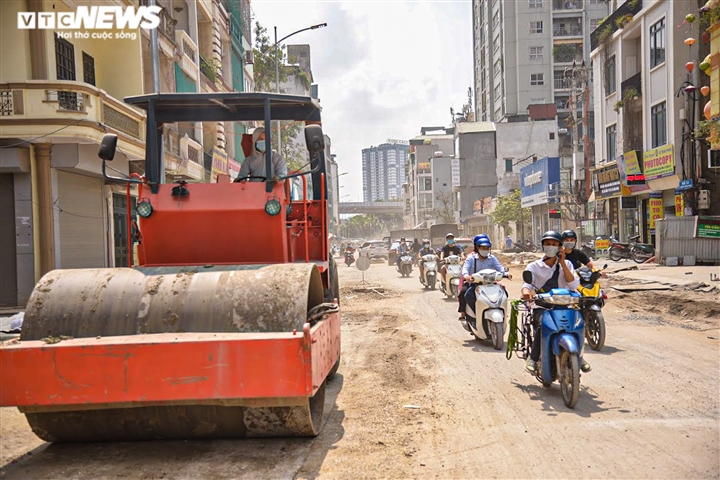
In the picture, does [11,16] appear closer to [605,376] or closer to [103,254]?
[103,254]

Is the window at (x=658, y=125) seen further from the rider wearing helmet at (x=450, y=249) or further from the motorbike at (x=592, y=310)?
the motorbike at (x=592, y=310)

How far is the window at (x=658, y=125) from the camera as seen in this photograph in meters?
28.2

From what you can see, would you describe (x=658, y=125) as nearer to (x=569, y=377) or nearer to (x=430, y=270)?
(x=430, y=270)

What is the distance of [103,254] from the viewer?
19312 mm

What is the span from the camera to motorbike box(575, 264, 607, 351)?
880cm

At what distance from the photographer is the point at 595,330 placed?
9.27m

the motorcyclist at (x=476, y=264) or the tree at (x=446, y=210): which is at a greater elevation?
the tree at (x=446, y=210)

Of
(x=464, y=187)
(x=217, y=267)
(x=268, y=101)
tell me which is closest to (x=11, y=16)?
(x=268, y=101)

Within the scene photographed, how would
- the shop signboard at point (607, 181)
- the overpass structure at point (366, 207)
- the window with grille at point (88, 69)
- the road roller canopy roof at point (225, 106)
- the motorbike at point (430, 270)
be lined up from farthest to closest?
the overpass structure at point (366, 207) < the shop signboard at point (607, 181) < the motorbike at point (430, 270) < the window with grille at point (88, 69) < the road roller canopy roof at point (225, 106)

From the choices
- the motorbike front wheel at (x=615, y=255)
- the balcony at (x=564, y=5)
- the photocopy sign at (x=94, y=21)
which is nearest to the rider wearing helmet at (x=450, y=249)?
the photocopy sign at (x=94, y=21)

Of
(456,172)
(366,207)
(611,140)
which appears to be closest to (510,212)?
(611,140)

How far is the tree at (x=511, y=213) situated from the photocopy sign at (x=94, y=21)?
136 feet

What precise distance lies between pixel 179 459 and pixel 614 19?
33991 millimetres

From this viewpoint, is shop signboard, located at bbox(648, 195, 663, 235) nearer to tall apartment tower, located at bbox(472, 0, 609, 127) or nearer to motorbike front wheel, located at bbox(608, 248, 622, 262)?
motorbike front wheel, located at bbox(608, 248, 622, 262)
